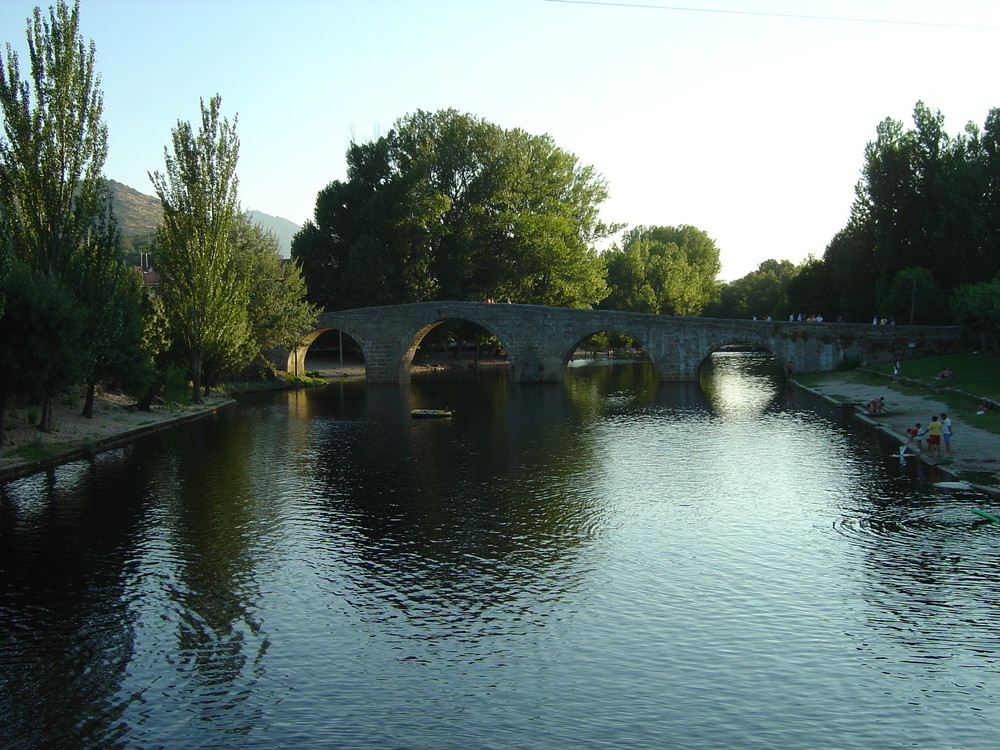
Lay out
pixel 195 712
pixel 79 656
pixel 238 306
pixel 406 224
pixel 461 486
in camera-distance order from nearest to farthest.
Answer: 1. pixel 195 712
2. pixel 79 656
3. pixel 461 486
4. pixel 238 306
5. pixel 406 224

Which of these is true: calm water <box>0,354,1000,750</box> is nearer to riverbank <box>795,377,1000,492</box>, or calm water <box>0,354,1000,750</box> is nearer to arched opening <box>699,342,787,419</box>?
riverbank <box>795,377,1000,492</box>

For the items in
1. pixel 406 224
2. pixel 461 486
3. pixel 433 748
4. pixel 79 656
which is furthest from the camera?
pixel 406 224

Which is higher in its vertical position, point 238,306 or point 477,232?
point 477,232

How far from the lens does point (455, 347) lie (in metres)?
97.0

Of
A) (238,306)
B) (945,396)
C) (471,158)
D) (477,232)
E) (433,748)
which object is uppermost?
(471,158)

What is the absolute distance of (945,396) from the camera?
4444 cm

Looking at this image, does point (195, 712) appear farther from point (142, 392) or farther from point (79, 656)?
point (142, 392)

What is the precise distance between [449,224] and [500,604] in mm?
60395

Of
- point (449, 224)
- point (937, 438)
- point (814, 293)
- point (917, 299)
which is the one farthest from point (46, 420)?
point (814, 293)

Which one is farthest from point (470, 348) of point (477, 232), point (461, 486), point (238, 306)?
point (461, 486)

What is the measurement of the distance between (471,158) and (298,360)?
2235 cm

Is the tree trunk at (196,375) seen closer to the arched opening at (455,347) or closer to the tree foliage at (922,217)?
the arched opening at (455,347)

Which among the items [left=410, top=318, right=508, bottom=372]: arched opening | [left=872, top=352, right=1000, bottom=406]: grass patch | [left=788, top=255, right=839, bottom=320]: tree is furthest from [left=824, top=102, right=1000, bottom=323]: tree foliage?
[left=410, top=318, right=508, bottom=372]: arched opening

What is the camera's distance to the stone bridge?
6059 centimetres
